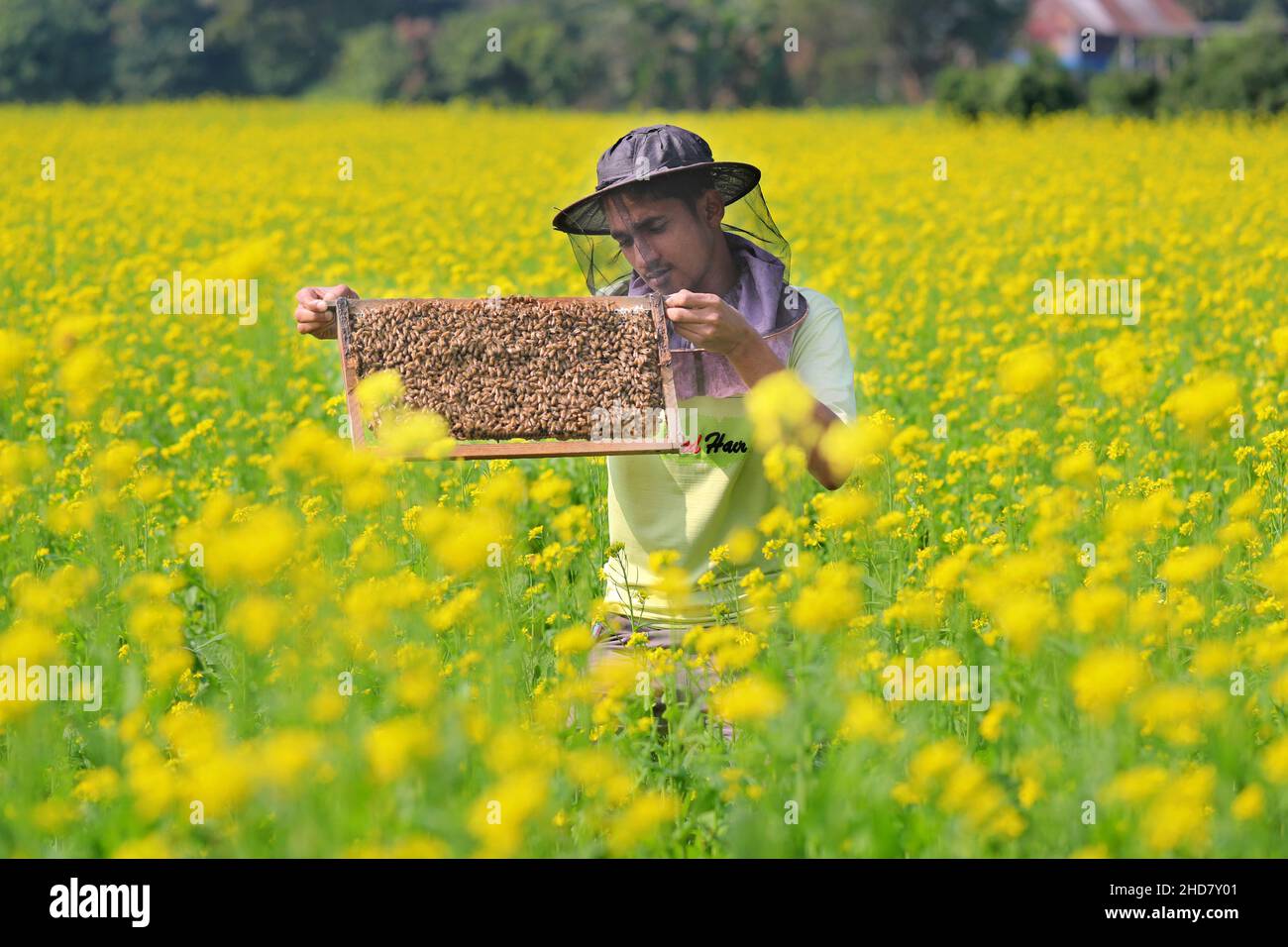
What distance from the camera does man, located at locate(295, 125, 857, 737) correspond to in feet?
9.87

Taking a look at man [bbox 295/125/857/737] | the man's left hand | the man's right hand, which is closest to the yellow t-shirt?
man [bbox 295/125/857/737]

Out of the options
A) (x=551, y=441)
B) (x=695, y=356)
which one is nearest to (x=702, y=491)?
(x=695, y=356)

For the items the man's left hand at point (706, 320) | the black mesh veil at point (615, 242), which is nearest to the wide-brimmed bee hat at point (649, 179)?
the black mesh veil at point (615, 242)

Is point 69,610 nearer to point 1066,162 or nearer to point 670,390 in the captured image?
point 670,390

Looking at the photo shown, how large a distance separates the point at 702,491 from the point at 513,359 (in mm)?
504

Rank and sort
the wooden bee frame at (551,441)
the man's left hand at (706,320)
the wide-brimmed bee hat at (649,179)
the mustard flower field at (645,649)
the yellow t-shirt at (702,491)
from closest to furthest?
the mustard flower field at (645,649)
the man's left hand at (706,320)
the wooden bee frame at (551,441)
the wide-brimmed bee hat at (649,179)
the yellow t-shirt at (702,491)

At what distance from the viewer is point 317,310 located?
3.08 meters

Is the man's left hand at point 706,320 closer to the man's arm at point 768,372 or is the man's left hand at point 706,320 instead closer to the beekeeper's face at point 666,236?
the man's arm at point 768,372

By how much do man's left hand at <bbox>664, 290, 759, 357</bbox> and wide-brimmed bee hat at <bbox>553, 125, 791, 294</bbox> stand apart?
0.35m

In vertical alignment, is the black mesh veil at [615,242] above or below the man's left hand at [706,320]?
above

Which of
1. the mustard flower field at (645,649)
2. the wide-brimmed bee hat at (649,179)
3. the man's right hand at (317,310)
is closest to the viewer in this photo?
the mustard flower field at (645,649)

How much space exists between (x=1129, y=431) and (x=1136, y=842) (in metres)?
2.82

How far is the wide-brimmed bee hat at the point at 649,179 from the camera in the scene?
297 centimetres

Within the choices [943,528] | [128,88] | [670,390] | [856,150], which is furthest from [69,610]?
[128,88]
